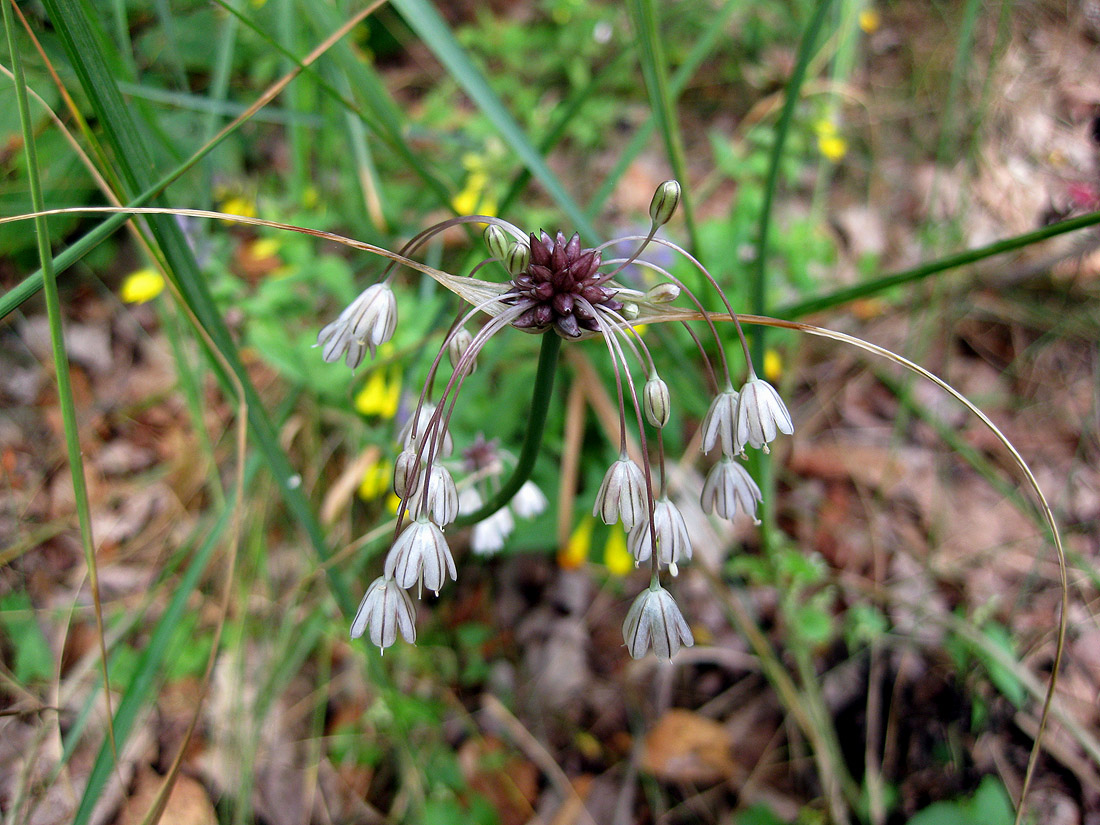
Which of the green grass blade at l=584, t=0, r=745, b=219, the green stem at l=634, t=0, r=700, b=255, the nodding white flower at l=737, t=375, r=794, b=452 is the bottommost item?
the nodding white flower at l=737, t=375, r=794, b=452

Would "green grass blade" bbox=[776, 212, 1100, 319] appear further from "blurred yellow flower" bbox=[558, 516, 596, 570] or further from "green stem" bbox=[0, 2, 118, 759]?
"green stem" bbox=[0, 2, 118, 759]

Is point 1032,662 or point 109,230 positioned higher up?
point 109,230

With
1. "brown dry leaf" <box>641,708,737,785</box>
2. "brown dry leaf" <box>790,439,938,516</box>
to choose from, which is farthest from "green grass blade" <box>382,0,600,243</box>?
"brown dry leaf" <box>641,708,737,785</box>

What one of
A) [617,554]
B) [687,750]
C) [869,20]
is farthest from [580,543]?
[869,20]

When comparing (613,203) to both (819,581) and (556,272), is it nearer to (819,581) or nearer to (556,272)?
(819,581)

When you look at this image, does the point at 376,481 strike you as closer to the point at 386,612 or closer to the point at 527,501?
the point at 527,501

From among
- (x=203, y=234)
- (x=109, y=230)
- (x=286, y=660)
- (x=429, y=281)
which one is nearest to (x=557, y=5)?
(x=429, y=281)

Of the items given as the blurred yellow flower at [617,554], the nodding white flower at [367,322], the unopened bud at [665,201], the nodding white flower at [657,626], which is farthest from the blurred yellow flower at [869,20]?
the nodding white flower at [657,626]

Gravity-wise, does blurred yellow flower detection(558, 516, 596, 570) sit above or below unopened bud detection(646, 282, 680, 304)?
above
